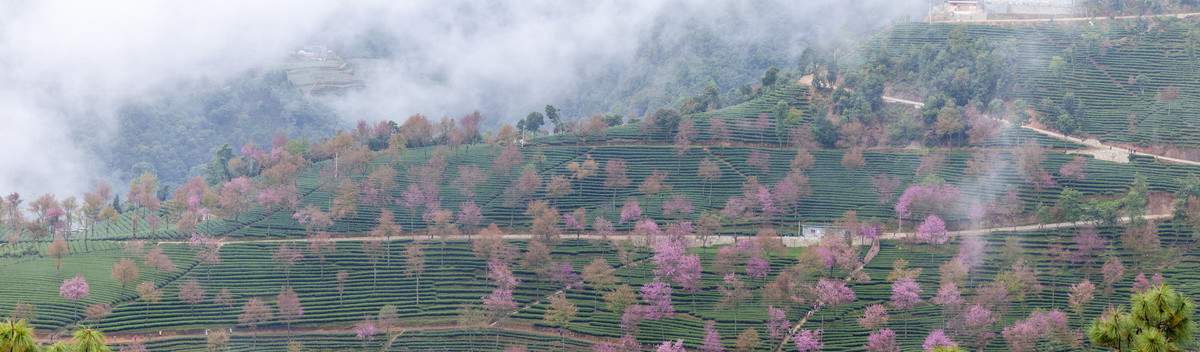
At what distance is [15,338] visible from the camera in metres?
14.2

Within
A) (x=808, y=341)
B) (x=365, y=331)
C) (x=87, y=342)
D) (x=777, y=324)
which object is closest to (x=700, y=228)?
(x=777, y=324)

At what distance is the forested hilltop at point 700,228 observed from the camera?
43688mm

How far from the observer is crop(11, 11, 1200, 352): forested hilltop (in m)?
43.7

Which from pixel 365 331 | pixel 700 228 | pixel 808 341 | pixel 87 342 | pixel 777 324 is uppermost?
pixel 700 228

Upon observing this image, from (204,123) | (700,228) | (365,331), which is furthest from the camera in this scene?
(204,123)

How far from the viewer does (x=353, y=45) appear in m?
95.6

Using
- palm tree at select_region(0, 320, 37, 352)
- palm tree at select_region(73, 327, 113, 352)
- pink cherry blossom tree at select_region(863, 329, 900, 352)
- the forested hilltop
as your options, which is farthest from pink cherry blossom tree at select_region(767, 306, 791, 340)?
palm tree at select_region(0, 320, 37, 352)

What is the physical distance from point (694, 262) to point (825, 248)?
19.6ft

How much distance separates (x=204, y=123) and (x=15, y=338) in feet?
249

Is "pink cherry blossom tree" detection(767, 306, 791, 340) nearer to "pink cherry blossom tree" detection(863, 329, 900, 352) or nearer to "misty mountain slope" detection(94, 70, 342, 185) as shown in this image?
"pink cherry blossom tree" detection(863, 329, 900, 352)

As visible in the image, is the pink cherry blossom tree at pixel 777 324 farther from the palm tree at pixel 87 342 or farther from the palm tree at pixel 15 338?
the palm tree at pixel 15 338

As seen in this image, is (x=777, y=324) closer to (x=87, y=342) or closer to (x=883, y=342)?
(x=883, y=342)

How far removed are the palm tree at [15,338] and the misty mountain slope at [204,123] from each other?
6783cm

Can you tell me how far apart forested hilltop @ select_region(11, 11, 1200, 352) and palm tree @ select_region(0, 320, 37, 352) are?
2930 centimetres
